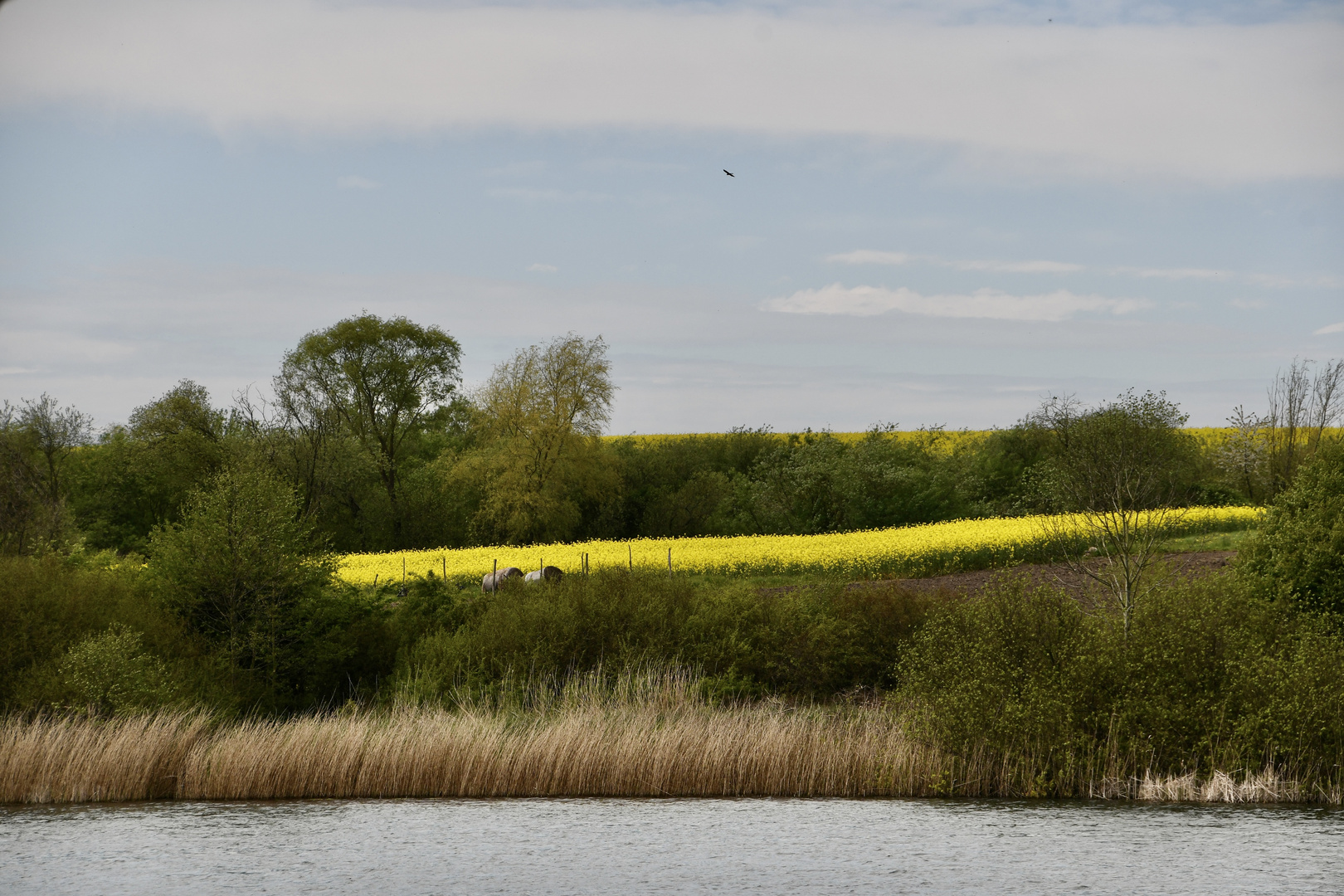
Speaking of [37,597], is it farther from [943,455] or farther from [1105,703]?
[943,455]

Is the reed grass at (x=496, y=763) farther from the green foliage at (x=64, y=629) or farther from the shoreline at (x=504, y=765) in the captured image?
the green foliage at (x=64, y=629)

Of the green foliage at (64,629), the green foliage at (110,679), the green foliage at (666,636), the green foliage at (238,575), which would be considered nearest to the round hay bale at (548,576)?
the green foliage at (666,636)

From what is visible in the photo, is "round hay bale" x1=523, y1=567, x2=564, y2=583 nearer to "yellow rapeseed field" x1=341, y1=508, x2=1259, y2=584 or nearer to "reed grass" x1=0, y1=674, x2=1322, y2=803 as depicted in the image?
"yellow rapeseed field" x1=341, y1=508, x2=1259, y2=584

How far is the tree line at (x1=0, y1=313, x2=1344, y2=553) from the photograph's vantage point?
51.5 meters

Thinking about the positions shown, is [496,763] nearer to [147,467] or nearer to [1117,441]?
[1117,441]

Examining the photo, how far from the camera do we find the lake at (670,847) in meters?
12.7

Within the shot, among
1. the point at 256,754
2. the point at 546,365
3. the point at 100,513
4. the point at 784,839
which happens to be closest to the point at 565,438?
the point at 546,365

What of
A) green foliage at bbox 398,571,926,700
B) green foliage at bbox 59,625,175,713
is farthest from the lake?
green foliage at bbox 398,571,926,700

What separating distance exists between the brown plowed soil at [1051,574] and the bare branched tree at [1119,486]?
642 millimetres

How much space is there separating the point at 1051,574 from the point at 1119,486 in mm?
9884

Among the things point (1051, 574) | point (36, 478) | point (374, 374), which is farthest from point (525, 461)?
point (1051, 574)

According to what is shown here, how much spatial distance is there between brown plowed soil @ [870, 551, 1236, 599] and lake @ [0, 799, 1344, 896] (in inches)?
540

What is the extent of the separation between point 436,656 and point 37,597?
25.3ft

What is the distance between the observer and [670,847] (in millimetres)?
14281
